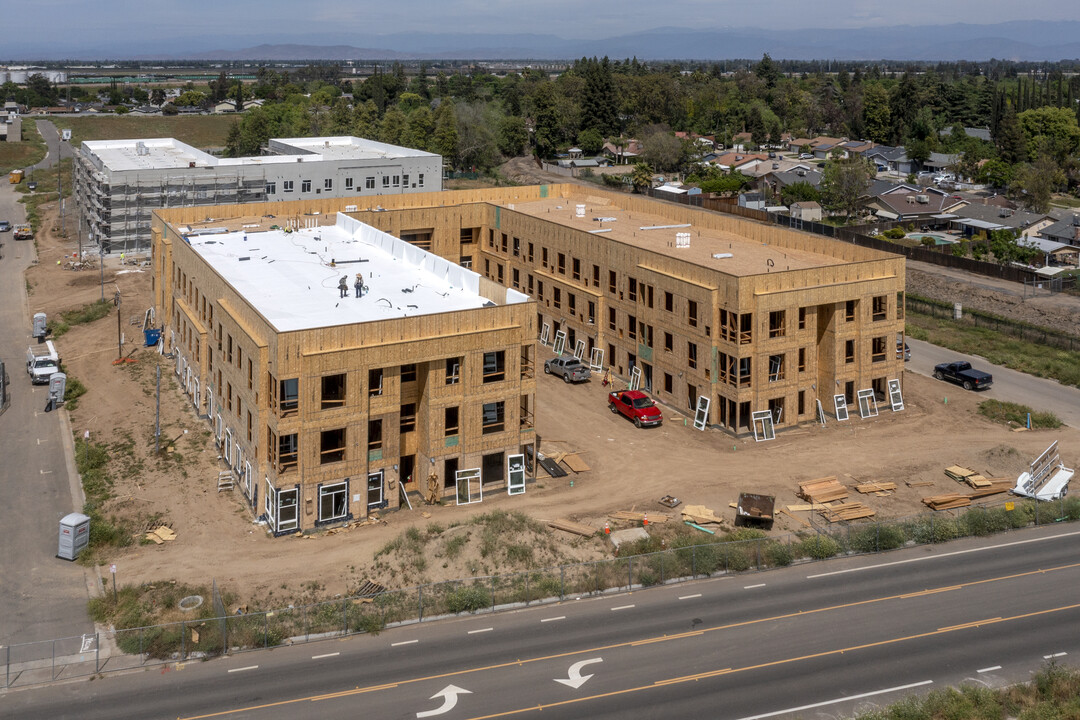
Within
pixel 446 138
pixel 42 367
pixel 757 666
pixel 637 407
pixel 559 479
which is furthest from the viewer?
pixel 446 138

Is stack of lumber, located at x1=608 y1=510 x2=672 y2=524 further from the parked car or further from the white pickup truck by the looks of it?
the white pickup truck

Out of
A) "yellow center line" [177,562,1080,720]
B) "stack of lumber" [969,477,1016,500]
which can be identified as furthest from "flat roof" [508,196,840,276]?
"yellow center line" [177,562,1080,720]

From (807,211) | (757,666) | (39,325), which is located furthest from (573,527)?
(807,211)

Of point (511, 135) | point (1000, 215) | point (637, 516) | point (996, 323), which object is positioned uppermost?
point (511, 135)

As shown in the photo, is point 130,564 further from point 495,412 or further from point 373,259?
point 373,259

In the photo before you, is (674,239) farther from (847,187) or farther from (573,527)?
(847,187)

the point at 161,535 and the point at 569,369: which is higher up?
the point at 569,369

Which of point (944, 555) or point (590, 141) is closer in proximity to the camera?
point (944, 555)

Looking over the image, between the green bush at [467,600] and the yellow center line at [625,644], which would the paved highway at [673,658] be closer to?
the yellow center line at [625,644]
